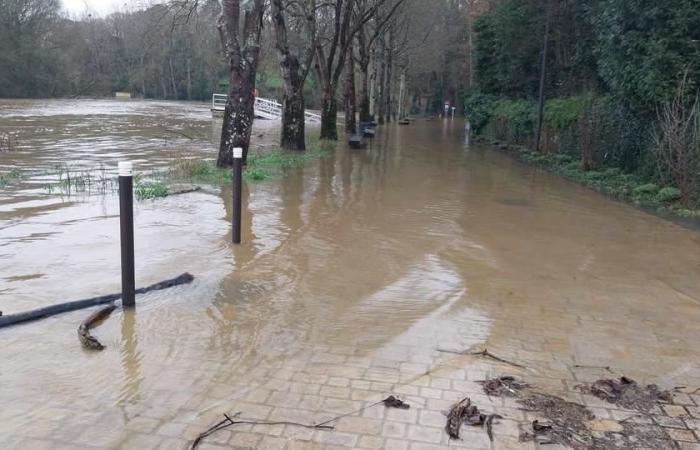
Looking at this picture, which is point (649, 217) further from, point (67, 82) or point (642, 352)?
point (67, 82)

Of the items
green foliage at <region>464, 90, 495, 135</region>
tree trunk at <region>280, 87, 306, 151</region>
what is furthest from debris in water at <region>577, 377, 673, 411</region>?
green foliage at <region>464, 90, 495, 135</region>

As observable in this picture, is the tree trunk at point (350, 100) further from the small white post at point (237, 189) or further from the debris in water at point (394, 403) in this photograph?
the debris in water at point (394, 403)

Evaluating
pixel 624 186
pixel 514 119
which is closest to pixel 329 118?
pixel 514 119

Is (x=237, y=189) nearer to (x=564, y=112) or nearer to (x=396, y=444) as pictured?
(x=396, y=444)

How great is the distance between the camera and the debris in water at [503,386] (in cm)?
388

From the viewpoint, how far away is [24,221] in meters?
8.40

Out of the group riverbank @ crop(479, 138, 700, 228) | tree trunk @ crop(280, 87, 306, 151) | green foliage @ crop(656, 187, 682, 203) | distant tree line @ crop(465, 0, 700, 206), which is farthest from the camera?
tree trunk @ crop(280, 87, 306, 151)

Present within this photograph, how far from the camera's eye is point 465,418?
3533 mm

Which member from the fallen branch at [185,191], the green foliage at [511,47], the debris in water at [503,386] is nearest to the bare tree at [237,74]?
the fallen branch at [185,191]

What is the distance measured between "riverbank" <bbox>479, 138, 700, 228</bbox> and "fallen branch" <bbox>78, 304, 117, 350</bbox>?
8.97 m

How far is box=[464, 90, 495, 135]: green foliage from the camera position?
3183cm

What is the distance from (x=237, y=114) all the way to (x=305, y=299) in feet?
30.2

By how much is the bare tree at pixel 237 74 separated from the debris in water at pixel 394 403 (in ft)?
35.8

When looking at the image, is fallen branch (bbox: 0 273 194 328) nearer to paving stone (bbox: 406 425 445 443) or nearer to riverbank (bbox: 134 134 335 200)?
paving stone (bbox: 406 425 445 443)
